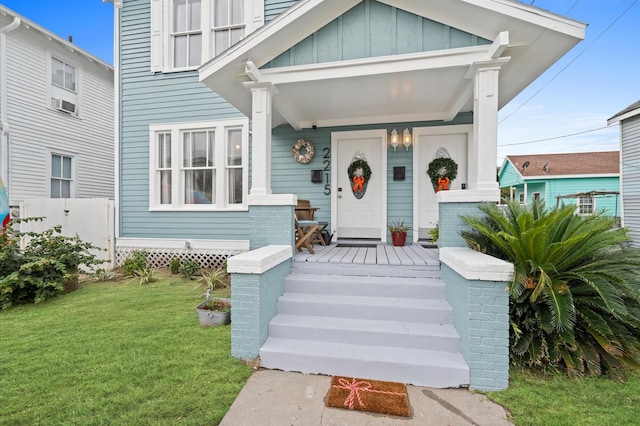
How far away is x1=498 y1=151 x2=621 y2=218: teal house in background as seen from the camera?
13539 mm

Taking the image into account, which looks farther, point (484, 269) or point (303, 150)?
point (303, 150)

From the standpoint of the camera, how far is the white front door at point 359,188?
5457 mm

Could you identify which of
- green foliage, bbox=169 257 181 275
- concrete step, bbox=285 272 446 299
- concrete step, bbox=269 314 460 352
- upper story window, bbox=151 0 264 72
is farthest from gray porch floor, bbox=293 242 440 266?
upper story window, bbox=151 0 264 72

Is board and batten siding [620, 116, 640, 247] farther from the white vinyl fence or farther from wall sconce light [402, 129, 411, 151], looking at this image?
the white vinyl fence

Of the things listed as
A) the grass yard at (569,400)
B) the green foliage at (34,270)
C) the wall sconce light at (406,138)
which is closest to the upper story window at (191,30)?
the wall sconce light at (406,138)

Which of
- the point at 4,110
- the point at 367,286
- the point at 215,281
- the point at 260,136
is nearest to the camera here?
the point at 367,286

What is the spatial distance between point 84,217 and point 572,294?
8289 millimetres

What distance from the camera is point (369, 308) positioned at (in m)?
2.89

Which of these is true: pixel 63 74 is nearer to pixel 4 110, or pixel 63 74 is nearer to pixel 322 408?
pixel 4 110

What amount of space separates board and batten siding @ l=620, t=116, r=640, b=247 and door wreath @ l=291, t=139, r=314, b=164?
27.3ft

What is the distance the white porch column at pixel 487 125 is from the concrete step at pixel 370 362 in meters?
1.83

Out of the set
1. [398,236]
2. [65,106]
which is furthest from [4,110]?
[398,236]

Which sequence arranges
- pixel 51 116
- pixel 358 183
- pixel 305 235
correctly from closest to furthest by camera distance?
pixel 305 235 < pixel 358 183 < pixel 51 116

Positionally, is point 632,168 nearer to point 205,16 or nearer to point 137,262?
point 205,16
